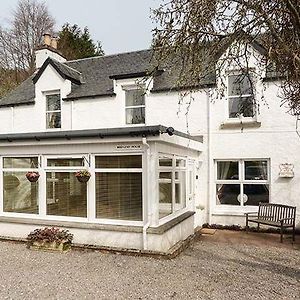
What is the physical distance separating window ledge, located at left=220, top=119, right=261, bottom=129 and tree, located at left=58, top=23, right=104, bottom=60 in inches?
851

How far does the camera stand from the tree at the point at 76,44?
101 ft

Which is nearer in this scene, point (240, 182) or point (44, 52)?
point (240, 182)

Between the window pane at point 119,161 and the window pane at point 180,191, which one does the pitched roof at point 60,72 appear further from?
the window pane at point 180,191

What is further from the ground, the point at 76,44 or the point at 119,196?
the point at 76,44

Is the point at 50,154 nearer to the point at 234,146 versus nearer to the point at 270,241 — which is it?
the point at 234,146

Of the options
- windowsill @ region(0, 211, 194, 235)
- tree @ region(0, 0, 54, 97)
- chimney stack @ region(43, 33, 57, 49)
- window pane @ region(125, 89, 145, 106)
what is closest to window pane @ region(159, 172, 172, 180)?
windowsill @ region(0, 211, 194, 235)

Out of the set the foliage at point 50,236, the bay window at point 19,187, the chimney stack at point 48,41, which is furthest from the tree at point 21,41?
the foliage at point 50,236

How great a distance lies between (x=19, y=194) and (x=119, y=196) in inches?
141

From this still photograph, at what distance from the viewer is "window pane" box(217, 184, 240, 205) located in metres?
12.6

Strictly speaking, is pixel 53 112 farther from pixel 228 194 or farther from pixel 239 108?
pixel 228 194

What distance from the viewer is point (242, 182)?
12.5 m

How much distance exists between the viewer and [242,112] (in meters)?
12.1

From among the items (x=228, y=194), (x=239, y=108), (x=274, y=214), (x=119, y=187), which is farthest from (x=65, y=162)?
(x=274, y=214)

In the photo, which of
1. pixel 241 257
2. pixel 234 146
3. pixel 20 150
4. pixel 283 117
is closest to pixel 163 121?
pixel 234 146
